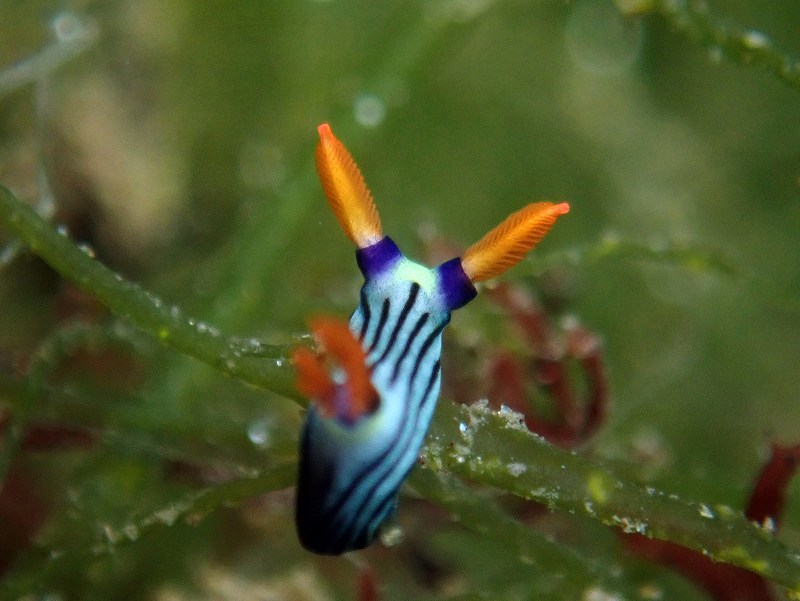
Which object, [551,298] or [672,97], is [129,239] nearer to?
[551,298]

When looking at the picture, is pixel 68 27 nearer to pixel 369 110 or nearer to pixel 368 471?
pixel 369 110

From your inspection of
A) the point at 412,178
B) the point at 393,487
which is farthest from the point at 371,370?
the point at 412,178

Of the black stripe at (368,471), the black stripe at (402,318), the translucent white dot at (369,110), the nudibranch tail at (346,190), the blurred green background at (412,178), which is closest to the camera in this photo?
the black stripe at (368,471)

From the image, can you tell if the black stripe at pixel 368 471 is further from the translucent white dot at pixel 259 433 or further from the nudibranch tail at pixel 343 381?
the translucent white dot at pixel 259 433

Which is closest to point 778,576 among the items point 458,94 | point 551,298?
point 551,298

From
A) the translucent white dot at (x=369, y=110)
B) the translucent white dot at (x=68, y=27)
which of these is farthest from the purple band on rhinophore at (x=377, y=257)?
the translucent white dot at (x=68, y=27)

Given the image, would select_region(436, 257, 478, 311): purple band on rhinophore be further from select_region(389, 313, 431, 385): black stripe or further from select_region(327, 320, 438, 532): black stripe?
select_region(327, 320, 438, 532): black stripe
